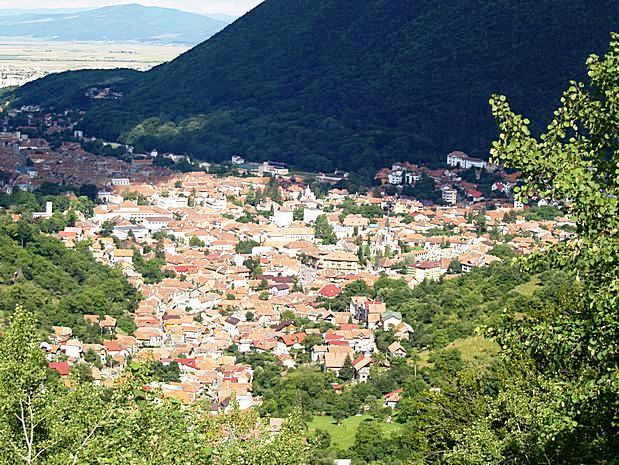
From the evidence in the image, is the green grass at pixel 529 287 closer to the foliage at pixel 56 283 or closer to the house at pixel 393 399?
the house at pixel 393 399

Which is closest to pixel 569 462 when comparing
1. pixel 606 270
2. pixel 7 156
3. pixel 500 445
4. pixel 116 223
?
pixel 500 445

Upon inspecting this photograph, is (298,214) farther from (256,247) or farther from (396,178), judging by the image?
(396,178)

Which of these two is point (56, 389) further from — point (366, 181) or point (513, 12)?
point (513, 12)

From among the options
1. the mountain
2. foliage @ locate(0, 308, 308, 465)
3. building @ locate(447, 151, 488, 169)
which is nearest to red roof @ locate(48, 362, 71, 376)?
foliage @ locate(0, 308, 308, 465)

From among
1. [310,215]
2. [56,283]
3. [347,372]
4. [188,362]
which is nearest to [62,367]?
[188,362]

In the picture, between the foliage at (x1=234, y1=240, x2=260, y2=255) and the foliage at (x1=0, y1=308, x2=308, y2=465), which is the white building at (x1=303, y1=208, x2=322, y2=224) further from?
the foliage at (x1=0, y1=308, x2=308, y2=465)

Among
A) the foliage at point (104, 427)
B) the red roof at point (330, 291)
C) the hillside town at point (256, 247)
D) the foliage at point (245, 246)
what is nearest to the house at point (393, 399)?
the hillside town at point (256, 247)
